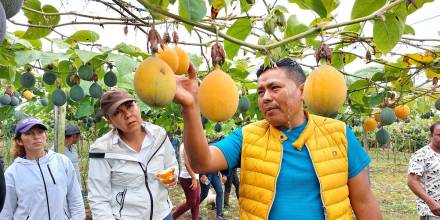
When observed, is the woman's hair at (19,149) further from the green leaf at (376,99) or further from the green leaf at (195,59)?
the green leaf at (376,99)

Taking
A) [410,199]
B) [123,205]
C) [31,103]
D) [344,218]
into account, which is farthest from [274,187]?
[410,199]

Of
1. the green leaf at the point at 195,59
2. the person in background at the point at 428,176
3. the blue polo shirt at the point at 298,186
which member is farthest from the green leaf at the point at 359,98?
the blue polo shirt at the point at 298,186

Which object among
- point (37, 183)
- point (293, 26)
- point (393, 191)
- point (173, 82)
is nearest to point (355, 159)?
point (293, 26)

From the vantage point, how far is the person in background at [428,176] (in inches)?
128

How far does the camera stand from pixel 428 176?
10.8 feet

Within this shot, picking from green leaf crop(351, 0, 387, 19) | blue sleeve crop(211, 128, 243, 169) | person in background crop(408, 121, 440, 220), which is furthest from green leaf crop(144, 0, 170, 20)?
person in background crop(408, 121, 440, 220)

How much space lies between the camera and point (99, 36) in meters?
2.47

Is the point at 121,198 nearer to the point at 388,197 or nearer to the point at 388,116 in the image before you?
the point at 388,116

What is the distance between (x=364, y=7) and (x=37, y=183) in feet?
6.96

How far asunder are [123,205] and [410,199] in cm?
725

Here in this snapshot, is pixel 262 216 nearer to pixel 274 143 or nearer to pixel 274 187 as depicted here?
pixel 274 187

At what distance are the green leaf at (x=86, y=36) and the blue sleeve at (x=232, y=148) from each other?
3.96 ft

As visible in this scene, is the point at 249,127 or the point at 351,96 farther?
the point at 351,96

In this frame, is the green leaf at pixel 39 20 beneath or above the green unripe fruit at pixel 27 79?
above
